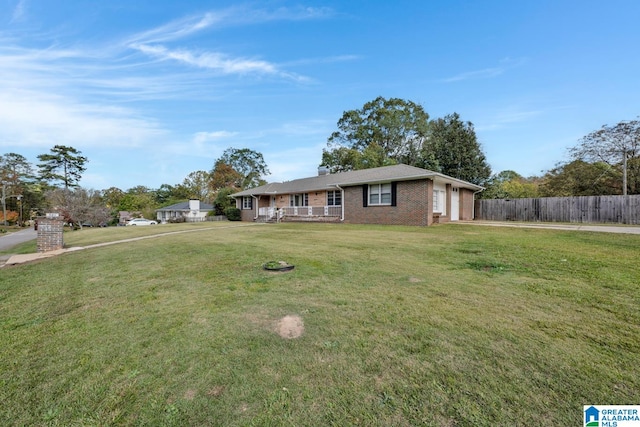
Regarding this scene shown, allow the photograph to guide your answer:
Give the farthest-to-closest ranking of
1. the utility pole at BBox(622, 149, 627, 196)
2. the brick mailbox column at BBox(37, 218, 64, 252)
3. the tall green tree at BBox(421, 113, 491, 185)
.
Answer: the tall green tree at BBox(421, 113, 491, 185)
the utility pole at BBox(622, 149, 627, 196)
the brick mailbox column at BBox(37, 218, 64, 252)

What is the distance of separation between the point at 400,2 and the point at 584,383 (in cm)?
1553

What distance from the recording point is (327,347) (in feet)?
8.20

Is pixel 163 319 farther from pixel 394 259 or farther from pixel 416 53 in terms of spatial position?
pixel 416 53

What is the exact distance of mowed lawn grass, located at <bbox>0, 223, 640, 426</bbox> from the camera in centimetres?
176

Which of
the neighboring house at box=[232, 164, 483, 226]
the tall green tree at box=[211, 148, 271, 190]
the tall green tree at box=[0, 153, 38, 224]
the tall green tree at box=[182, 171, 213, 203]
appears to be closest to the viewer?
the neighboring house at box=[232, 164, 483, 226]

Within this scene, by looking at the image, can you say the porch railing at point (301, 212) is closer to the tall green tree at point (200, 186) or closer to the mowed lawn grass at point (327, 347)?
the mowed lawn grass at point (327, 347)

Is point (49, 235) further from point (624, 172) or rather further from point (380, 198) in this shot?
point (624, 172)

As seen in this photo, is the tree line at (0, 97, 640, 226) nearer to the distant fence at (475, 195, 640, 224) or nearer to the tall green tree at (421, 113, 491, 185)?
the tall green tree at (421, 113, 491, 185)

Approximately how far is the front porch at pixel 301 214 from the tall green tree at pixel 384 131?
42.7ft

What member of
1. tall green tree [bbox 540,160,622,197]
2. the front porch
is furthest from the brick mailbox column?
tall green tree [bbox 540,160,622,197]

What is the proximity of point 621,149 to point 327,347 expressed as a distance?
3081 cm

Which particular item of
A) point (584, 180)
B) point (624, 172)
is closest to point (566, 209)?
point (624, 172)

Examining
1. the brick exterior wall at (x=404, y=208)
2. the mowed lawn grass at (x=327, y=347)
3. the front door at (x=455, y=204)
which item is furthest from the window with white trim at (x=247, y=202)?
the mowed lawn grass at (x=327, y=347)

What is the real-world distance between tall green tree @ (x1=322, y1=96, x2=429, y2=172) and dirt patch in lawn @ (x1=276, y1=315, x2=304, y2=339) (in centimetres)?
3051
